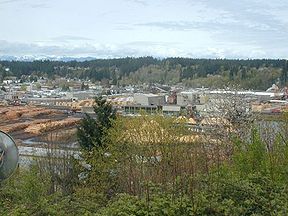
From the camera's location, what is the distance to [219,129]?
2070 cm

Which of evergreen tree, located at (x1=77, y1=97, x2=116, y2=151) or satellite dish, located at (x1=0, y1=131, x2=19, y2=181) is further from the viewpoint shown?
evergreen tree, located at (x1=77, y1=97, x2=116, y2=151)

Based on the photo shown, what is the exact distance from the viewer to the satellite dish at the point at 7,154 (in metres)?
6.47

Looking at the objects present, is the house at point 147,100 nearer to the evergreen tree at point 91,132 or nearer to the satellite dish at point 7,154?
the evergreen tree at point 91,132

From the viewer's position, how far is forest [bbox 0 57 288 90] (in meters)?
99.9

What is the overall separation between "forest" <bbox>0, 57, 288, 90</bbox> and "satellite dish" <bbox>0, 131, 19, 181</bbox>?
270 ft

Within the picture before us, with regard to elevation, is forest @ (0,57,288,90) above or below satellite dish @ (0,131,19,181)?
below

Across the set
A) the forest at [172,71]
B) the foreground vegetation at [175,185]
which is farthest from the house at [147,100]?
the foreground vegetation at [175,185]

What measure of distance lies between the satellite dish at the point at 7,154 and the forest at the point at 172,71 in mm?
82202

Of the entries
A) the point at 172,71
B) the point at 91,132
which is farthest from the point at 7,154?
the point at 172,71

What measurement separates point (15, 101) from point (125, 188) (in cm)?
6880

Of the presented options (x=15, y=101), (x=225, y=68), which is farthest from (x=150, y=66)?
(x=15, y=101)

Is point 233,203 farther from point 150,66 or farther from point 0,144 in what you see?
point 150,66

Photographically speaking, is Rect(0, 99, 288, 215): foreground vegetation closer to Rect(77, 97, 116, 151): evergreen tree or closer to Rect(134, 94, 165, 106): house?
Rect(77, 97, 116, 151): evergreen tree

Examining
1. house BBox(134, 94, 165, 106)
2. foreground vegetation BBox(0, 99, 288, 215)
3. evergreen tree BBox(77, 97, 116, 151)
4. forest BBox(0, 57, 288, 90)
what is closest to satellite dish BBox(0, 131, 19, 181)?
foreground vegetation BBox(0, 99, 288, 215)
